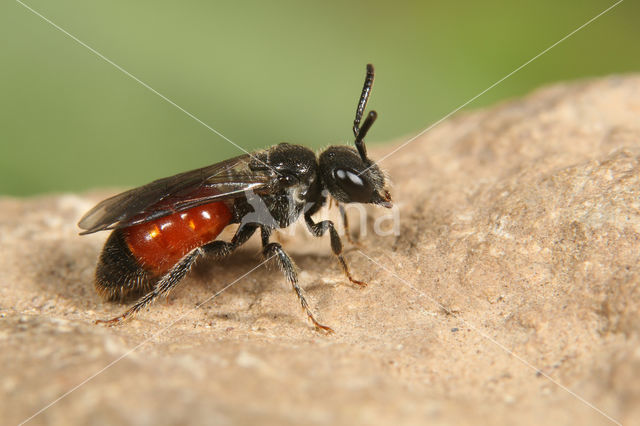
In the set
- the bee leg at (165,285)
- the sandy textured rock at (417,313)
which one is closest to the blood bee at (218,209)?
the bee leg at (165,285)

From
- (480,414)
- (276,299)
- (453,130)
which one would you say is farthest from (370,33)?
(480,414)

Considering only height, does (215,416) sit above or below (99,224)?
below

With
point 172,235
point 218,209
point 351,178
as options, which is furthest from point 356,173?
point 172,235

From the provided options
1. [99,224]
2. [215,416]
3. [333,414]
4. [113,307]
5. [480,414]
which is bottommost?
[480,414]

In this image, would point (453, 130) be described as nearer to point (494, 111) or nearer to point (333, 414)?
point (494, 111)

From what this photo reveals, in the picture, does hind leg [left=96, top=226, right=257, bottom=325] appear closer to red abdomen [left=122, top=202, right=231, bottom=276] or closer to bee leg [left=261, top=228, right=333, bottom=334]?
red abdomen [left=122, top=202, right=231, bottom=276]

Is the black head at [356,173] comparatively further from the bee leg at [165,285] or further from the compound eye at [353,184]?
the bee leg at [165,285]
